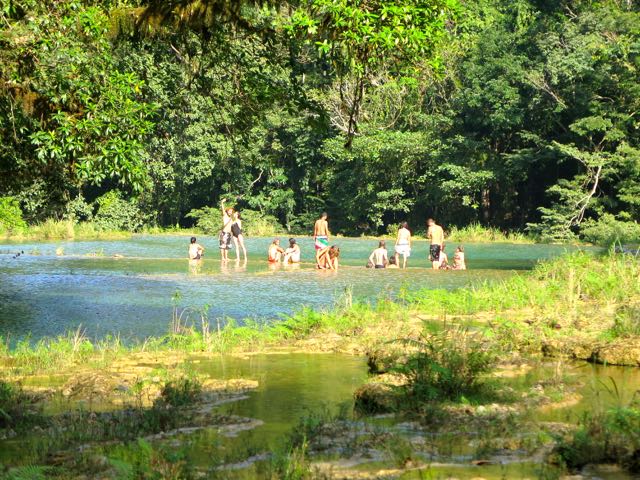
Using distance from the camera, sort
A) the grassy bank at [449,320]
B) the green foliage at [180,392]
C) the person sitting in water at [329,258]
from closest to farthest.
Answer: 1. the green foliage at [180,392]
2. the grassy bank at [449,320]
3. the person sitting in water at [329,258]

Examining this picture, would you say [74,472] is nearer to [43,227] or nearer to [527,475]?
[527,475]

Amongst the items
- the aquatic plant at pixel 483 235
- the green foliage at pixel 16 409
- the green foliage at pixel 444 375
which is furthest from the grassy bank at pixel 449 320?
the aquatic plant at pixel 483 235

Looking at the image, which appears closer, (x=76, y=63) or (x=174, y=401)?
(x=174, y=401)

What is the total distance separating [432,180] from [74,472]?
150 ft

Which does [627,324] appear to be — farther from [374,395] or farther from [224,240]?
[224,240]

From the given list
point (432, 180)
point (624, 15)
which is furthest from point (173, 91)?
point (432, 180)

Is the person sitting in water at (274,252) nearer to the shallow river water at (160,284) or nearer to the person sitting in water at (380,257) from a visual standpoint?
the shallow river water at (160,284)

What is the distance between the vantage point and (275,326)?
580 inches

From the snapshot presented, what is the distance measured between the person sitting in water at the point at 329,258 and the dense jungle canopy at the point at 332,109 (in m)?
4.29

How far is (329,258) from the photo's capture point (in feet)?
92.1

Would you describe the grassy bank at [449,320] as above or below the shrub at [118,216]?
below

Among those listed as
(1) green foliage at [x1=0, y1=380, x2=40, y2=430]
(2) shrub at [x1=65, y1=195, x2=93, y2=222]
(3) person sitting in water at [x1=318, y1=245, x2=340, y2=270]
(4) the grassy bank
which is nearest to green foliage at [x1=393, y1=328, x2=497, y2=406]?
(4) the grassy bank

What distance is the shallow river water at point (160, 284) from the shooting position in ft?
57.8

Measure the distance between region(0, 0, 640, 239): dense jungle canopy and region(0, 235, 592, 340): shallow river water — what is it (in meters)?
2.33
